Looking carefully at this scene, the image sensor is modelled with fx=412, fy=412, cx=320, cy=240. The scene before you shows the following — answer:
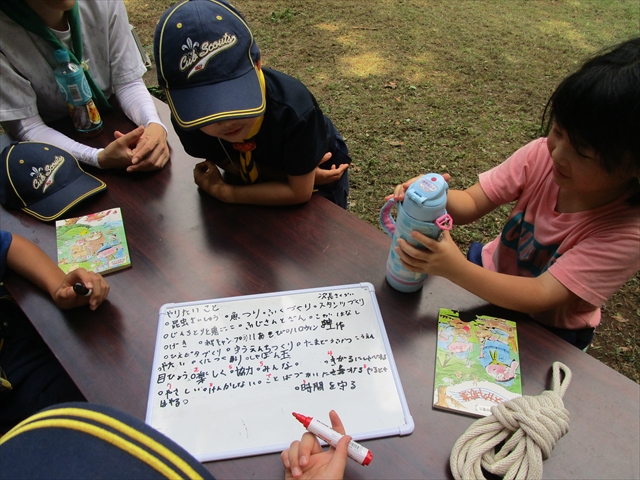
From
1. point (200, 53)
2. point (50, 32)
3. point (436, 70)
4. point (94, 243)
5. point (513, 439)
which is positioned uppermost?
point (200, 53)

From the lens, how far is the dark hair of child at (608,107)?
28.3 inches

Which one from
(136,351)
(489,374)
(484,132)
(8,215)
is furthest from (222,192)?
(484,132)

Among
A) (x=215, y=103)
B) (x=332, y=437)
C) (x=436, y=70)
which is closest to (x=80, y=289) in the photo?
(x=215, y=103)

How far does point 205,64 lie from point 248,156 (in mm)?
306

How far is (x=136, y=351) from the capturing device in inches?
33.8

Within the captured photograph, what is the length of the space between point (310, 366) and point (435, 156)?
2076mm

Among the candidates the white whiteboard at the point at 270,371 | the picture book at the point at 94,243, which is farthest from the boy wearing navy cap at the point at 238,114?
the white whiteboard at the point at 270,371

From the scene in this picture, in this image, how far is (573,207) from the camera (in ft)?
3.22

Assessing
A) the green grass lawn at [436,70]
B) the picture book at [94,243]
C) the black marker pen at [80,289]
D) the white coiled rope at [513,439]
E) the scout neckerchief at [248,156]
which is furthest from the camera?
the green grass lawn at [436,70]

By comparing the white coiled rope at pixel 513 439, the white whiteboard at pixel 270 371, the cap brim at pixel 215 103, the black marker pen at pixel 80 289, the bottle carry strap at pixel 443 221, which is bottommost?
the white whiteboard at pixel 270 371

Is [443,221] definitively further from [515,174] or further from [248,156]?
[248,156]

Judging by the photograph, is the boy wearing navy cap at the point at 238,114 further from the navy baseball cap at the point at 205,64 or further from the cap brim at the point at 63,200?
the cap brim at the point at 63,200

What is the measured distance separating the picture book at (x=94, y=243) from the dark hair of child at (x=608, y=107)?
1030 millimetres

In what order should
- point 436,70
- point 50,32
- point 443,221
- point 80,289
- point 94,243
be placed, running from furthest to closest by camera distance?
point 436,70, point 50,32, point 94,243, point 80,289, point 443,221
